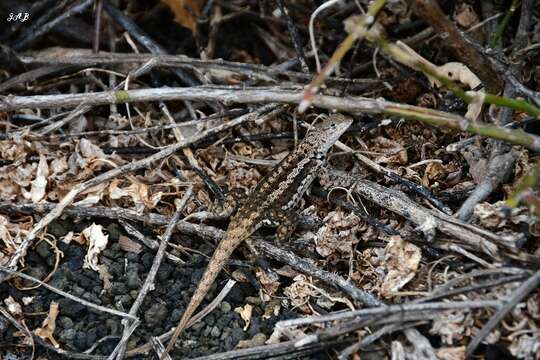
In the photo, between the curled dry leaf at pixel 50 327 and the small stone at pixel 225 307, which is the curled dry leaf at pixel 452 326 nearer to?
the small stone at pixel 225 307

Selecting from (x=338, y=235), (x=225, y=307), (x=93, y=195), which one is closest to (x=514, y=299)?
(x=338, y=235)

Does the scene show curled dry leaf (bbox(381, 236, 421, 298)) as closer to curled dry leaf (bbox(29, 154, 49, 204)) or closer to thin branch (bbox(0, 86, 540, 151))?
thin branch (bbox(0, 86, 540, 151))

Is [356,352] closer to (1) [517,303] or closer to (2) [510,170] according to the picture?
(1) [517,303]

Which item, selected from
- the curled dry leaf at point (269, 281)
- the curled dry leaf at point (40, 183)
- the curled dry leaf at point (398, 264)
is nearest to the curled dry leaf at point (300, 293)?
the curled dry leaf at point (269, 281)

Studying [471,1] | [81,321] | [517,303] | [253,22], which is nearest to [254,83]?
[253,22]

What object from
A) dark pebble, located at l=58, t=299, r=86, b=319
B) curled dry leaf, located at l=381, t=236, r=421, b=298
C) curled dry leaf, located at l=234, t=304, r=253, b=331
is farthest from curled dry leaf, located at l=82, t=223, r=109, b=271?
curled dry leaf, located at l=381, t=236, r=421, b=298

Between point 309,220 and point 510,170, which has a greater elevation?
point 510,170
